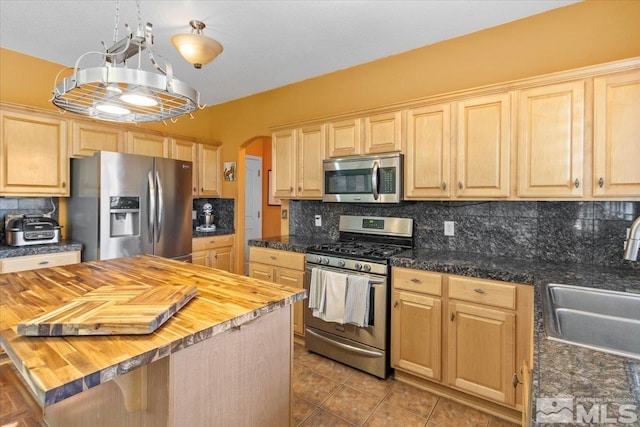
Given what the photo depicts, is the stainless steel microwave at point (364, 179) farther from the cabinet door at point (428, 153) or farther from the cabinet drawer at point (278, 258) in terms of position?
the cabinet drawer at point (278, 258)

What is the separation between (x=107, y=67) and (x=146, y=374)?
113cm

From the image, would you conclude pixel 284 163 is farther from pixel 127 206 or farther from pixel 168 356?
pixel 168 356

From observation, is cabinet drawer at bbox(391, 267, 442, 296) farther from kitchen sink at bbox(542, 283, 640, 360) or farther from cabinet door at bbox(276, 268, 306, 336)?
cabinet door at bbox(276, 268, 306, 336)

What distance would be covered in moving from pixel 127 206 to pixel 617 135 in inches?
150

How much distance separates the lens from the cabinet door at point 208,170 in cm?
443

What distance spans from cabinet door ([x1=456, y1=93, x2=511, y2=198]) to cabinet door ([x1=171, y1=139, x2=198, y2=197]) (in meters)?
3.11

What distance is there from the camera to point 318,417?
206cm

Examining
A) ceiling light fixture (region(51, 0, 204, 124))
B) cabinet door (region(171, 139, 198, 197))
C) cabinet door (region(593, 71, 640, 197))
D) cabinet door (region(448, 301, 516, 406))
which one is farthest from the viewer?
cabinet door (region(171, 139, 198, 197))

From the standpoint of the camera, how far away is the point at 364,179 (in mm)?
2865

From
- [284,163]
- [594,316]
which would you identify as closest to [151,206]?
[284,163]

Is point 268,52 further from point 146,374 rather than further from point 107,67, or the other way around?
point 146,374

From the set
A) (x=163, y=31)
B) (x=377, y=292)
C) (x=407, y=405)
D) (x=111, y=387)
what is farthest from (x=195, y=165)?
(x=407, y=405)

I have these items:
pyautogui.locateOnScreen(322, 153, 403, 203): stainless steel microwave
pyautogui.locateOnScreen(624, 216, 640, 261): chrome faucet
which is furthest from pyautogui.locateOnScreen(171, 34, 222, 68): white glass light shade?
pyautogui.locateOnScreen(624, 216, 640, 261): chrome faucet

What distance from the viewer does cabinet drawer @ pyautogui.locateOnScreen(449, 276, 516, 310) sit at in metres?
1.96
